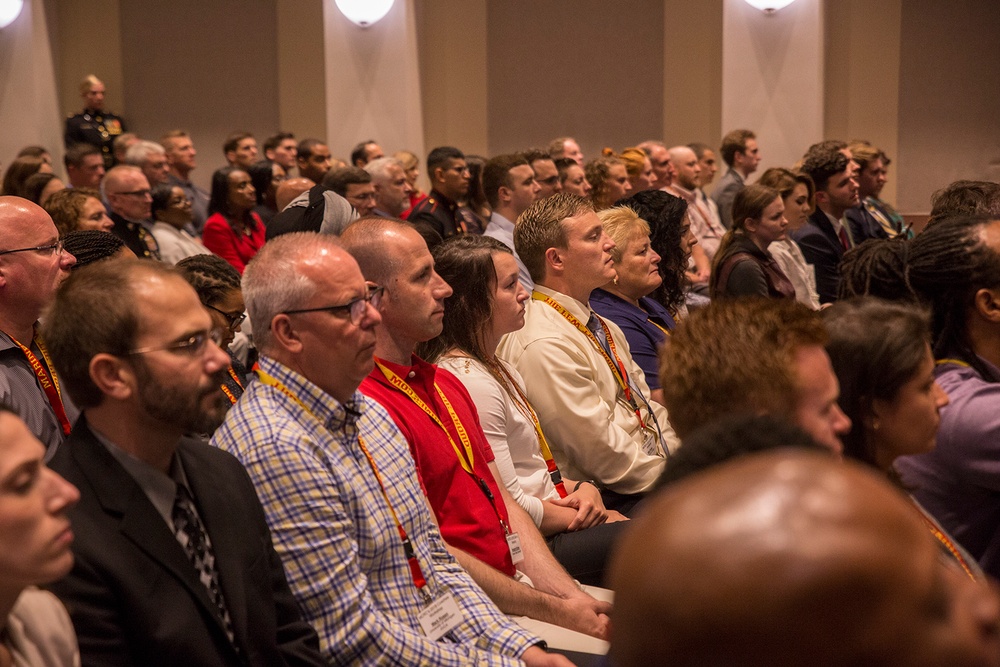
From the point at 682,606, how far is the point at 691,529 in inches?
1.7

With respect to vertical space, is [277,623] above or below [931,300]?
below

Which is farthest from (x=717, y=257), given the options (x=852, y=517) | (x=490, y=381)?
(x=852, y=517)

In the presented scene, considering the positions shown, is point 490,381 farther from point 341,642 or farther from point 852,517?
point 852,517

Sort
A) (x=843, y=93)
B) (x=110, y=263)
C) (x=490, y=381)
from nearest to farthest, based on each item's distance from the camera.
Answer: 1. (x=110, y=263)
2. (x=490, y=381)
3. (x=843, y=93)

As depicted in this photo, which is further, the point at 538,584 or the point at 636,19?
the point at 636,19

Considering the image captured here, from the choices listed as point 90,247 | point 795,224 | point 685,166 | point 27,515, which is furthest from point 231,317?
point 685,166

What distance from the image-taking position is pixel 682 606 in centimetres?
61

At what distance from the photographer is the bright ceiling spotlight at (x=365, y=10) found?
35.3 ft

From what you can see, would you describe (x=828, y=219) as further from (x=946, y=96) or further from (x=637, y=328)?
(x=946, y=96)

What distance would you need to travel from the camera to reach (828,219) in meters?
6.54

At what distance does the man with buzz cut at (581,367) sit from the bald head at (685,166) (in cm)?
524

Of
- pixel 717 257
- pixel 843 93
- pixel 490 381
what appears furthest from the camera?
pixel 843 93

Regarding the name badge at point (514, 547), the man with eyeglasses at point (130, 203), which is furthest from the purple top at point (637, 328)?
the man with eyeglasses at point (130, 203)

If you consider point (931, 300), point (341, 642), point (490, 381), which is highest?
point (931, 300)
